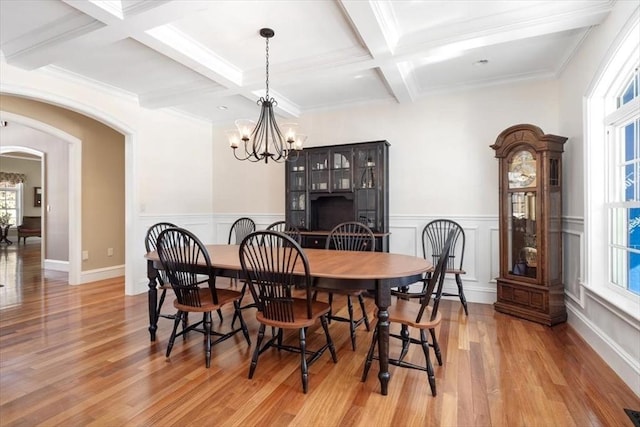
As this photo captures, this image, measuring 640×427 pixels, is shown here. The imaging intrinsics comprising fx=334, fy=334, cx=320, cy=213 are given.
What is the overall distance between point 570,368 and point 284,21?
10.9 feet

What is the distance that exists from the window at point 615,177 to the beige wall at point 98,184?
630 cm

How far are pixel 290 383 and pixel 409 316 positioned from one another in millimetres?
887

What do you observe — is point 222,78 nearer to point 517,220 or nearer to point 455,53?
point 455,53

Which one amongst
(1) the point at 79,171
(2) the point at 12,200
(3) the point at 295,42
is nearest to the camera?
(3) the point at 295,42

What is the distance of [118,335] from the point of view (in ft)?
9.73

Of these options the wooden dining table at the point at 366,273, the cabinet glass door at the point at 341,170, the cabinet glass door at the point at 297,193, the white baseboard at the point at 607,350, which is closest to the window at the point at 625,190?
the white baseboard at the point at 607,350

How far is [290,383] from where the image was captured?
7.09ft

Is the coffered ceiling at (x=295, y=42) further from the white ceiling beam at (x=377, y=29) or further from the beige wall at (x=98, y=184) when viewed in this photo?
the beige wall at (x=98, y=184)

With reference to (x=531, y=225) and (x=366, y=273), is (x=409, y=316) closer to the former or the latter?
(x=366, y=273)

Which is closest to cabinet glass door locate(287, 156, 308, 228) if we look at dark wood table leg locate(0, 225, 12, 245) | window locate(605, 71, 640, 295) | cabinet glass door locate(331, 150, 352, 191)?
cabinet glass door locate(331, 150, 352, 191)

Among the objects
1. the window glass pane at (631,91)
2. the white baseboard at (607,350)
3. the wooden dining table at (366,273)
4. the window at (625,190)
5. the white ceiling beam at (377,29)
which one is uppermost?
the white ceiling beam at (377,29)

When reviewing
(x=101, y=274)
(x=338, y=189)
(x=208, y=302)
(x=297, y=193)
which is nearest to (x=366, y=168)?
(x=338, y=189)

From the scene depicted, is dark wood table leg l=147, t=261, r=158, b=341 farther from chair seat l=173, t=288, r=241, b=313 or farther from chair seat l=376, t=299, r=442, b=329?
chair seat l=376, t=299, r=442, b=329

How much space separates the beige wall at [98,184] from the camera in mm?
5000
